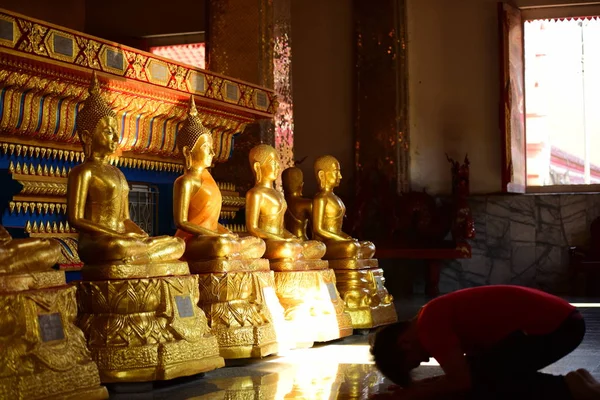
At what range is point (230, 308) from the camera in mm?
5074

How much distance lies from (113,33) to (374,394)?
9021 mm

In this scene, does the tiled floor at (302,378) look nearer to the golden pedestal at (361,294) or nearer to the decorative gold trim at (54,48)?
the golden pedestal at (361,294)

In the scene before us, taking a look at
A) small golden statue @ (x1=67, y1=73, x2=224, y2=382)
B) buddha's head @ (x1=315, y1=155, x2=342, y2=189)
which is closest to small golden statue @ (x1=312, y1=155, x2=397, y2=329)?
buddha's head @ (x1=315, y1=155, x2=342, y2=189)

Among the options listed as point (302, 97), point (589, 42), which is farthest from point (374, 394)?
point (589, 42)

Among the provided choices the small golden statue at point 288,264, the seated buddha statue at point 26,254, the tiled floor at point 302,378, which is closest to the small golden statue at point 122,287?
the tiled floor at point 302,378

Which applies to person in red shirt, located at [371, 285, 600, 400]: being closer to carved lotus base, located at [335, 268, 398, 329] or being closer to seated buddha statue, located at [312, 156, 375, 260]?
carved lotus base, located at [335, 268, 398, 329]

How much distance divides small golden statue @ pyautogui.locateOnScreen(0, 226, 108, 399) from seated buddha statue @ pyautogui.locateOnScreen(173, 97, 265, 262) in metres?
1.28

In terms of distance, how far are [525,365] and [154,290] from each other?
1.69 meters

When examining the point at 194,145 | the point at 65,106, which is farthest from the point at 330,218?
the point at 65,106

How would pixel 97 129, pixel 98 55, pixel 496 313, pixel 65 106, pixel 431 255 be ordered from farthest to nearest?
1. pixel 431 255
2. pixel 65 106
3. pixel 98 55
4. pixel 97 129
5. pixel 496 313

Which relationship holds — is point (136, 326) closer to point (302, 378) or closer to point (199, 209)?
point (302, 378)

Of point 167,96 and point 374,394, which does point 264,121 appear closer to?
point 167,96

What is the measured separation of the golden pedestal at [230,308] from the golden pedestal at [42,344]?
3.98ft

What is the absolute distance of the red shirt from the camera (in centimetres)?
348
